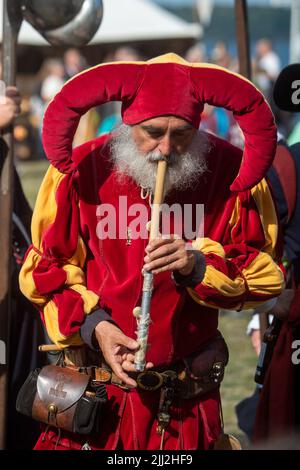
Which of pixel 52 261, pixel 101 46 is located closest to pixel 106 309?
pixel 52 261

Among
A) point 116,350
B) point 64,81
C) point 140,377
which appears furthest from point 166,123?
point 64,81

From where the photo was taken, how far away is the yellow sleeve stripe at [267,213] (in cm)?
350

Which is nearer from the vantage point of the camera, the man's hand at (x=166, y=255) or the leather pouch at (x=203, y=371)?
the man's hand at (x=166, y=255)

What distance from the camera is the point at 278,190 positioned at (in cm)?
416

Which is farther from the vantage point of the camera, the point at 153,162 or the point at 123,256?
the point at 123,256

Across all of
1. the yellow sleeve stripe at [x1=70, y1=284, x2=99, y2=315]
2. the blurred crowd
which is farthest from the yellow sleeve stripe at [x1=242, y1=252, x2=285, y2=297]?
the blurred crowd

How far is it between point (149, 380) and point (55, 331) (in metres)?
0.36

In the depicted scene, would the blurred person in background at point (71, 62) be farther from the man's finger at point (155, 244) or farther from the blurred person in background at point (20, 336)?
the man's finger at point (155, 244)

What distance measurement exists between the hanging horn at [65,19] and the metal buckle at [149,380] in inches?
65.4

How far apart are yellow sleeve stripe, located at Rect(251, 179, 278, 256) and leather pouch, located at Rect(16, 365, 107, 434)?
30.4 inches

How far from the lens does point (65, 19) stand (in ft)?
14.3

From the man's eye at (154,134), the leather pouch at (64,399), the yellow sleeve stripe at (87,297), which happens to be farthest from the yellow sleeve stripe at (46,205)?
the leather pouch at (64,399)

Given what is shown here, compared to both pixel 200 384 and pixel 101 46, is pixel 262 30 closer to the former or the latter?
pixel 101 46

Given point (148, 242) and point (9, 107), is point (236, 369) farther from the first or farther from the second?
point (148, 242)
